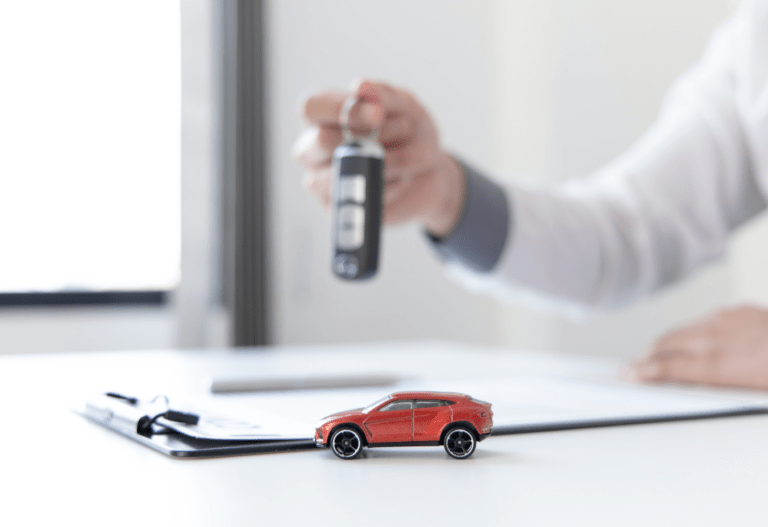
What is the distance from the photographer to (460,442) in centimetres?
38

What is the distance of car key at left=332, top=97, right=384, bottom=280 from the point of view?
2.09 feet

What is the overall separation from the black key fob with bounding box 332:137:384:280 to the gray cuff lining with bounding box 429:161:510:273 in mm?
316

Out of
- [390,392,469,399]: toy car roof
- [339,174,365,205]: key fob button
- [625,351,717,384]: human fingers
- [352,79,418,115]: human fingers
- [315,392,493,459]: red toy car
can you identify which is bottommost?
[625,351,717,384]: human fingers

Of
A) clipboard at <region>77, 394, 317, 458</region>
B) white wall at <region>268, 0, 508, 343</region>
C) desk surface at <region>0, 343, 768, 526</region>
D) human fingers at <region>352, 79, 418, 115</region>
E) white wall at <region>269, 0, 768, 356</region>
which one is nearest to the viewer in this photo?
desk surface at <region>0, 343, 768, 526</region>

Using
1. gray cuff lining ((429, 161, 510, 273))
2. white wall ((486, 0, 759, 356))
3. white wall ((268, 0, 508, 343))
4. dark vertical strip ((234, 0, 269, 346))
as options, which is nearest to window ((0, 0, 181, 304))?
dark vertical strip ((234, 0, 269, 346))

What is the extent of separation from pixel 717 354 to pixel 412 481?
538 mm

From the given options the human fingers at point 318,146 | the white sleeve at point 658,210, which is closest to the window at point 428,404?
the human fingers at point 318,146

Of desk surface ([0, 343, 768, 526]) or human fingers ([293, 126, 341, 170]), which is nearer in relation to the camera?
desk surface ([0, 343, 768, 526])

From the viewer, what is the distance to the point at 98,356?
1.15m

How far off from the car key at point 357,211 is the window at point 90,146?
6.12 ft

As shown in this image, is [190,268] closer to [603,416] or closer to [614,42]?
[614,42]

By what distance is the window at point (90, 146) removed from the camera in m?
2.30

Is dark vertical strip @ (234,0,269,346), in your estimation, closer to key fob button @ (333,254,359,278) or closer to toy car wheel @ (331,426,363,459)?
key fob button @ (333,254,359,278)

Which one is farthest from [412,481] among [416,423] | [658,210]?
[658,210]
